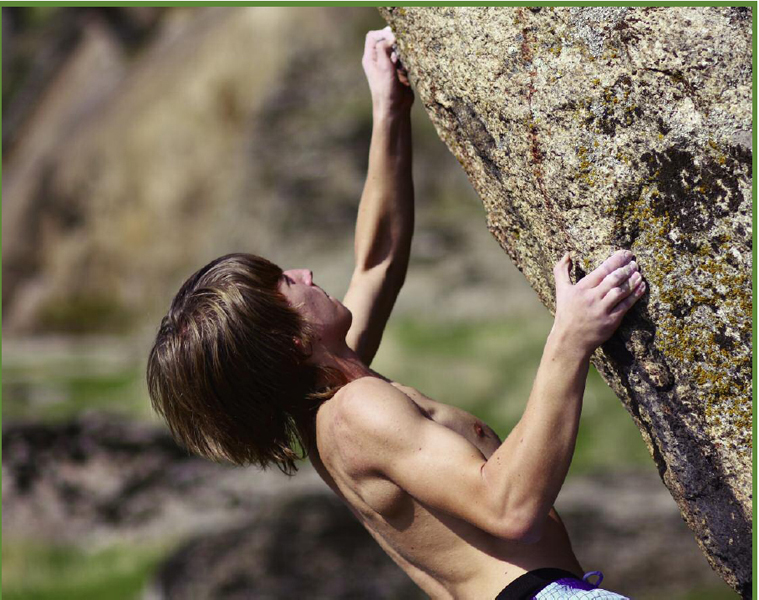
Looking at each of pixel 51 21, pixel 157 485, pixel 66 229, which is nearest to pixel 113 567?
pixel 157 485

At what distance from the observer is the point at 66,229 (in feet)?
52.2

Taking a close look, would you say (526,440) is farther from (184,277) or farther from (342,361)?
(184,277)

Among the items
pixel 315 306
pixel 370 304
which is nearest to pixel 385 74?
pixel 370 304

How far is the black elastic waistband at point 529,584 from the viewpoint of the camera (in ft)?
11.1

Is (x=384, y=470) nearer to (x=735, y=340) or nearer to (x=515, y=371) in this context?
(x=735, y=340)

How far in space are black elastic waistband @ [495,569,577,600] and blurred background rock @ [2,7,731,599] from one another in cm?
616

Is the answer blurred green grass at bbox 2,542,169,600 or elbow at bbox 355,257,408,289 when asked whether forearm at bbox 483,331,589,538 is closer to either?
elbow at bbox 355,257,408,289

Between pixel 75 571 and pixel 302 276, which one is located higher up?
pixel 302 276

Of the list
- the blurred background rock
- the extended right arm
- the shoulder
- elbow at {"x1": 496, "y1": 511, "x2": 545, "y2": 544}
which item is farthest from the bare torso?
the blurred background rock

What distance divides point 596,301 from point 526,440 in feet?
1.73

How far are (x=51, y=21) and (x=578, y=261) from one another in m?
20.9

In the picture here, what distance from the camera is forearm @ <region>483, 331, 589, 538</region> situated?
291 cm

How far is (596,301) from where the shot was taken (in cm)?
305

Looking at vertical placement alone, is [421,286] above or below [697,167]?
below
